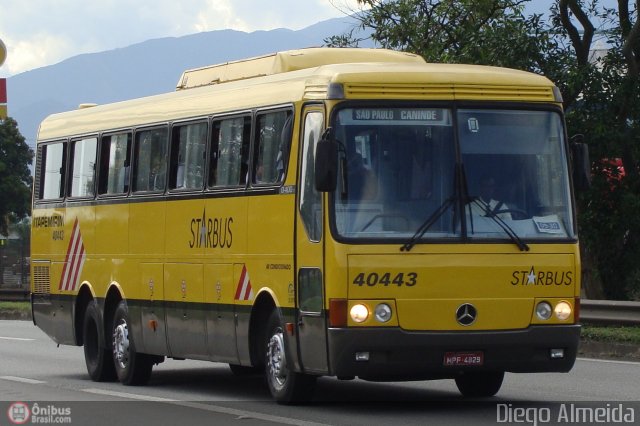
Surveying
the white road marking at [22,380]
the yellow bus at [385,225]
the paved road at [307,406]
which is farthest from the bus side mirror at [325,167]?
the white road marking at [22,380]

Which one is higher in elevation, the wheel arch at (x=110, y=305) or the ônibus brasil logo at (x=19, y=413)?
the wheel arch at (x=110, y=305)

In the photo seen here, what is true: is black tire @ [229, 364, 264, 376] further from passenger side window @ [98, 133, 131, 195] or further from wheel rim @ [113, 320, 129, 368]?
passenger side window @ [98, 133, 131, 195]

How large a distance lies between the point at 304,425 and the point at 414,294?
59.2 inches

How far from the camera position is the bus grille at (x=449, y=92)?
13.5 meters

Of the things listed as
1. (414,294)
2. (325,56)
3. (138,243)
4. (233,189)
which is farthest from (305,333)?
(138,243)

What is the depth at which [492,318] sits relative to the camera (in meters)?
13.3

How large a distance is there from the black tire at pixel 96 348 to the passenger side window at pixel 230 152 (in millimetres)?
3327

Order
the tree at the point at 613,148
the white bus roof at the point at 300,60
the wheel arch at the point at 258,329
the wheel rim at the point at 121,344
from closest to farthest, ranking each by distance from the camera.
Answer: the wheel arch at the point at 258,329 → the white bus roof at the point at 300,60 → the wheel rim at the point at 121,344 → the tree at the point at 613,148

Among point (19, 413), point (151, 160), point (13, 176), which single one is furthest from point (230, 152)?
point (13, 176)

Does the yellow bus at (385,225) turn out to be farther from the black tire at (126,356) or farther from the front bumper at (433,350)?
the black tire at (126,356)

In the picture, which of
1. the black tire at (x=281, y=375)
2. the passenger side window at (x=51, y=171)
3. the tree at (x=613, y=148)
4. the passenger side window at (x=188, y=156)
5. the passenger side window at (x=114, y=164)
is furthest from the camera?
the tree at (x=613, y=148)

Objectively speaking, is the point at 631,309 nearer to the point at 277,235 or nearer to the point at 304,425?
the point at 277,235

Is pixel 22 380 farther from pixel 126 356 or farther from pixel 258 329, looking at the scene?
pixel 258 329

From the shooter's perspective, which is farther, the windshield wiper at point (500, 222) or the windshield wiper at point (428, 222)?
the windshield wiper at point (500, 222)
